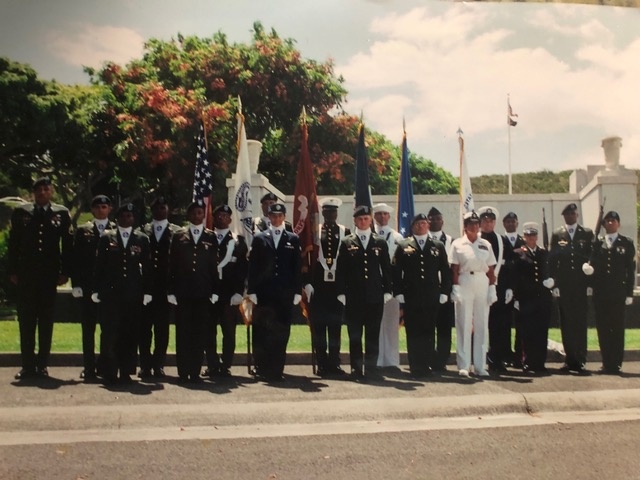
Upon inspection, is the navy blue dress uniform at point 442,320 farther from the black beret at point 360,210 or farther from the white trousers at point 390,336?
the black beret at point 360,210

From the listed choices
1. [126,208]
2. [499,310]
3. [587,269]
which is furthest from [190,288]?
[587,269]

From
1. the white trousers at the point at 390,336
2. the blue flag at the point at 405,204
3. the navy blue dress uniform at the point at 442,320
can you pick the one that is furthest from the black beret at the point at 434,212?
the white trousers at the point at 390,336

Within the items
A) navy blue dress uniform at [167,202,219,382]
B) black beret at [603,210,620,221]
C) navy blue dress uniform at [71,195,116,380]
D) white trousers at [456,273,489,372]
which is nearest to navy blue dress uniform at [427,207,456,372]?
white trousers at [456,273,489,372]

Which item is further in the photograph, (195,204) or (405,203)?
(405,203)

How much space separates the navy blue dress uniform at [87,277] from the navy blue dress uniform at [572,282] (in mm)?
2996

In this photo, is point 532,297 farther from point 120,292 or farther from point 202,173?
point 120,292

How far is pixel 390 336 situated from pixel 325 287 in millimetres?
718

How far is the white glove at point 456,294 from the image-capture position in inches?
193

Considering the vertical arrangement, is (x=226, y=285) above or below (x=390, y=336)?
above

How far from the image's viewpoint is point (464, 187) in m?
4.83

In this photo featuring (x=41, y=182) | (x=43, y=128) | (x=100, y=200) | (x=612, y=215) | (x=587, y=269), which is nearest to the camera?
(x=43, y=128)

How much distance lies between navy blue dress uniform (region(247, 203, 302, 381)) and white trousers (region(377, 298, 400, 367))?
31.4 inches

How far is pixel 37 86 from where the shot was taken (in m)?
3.50

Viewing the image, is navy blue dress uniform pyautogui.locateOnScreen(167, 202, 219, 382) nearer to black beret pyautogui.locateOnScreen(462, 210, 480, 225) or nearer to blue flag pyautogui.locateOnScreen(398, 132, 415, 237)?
blue flag pyautogui.locateOnScreen(398, 132, 415, 237)
